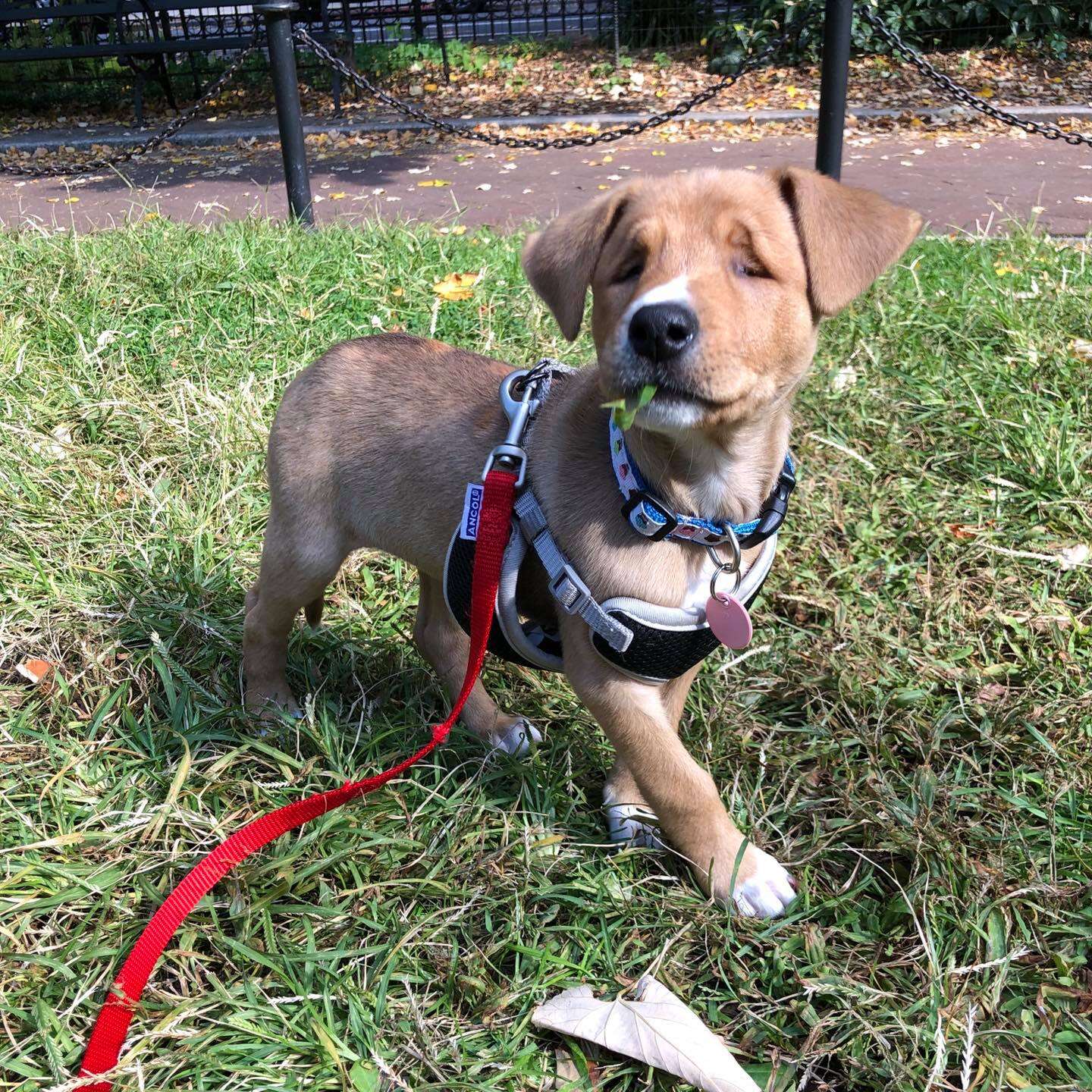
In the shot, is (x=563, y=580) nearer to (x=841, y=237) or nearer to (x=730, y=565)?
(x=730, y=565)

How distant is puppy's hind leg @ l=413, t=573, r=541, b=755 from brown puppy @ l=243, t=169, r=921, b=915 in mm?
377

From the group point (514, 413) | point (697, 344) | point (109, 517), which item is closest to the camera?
point (697, 344)

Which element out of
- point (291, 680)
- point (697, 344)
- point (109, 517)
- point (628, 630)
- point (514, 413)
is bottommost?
point (291, 680)

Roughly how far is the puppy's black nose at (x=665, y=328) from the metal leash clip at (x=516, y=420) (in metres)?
0.59

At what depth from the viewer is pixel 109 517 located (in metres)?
4.04

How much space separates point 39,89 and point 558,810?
655 inches

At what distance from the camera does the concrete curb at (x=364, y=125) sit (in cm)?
1161

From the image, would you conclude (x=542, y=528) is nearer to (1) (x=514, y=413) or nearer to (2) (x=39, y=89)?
(1) (x=514, y=413)

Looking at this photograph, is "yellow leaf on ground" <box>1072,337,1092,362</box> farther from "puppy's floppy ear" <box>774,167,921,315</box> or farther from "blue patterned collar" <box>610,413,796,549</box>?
"blue patterned collar" <box>610,413,796,549</box>

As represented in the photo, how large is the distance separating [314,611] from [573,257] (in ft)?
5.34

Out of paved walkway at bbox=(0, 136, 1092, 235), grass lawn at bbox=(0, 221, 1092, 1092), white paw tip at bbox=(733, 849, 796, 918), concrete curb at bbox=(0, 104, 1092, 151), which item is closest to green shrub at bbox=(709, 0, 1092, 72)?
concrete curb at bbox=(0, 104, 1092, 151)

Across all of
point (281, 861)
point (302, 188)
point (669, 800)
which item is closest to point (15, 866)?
point (281, 861)

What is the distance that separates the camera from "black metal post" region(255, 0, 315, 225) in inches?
252

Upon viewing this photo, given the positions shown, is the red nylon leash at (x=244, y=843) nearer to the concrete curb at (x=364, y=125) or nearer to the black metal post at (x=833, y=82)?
the black metal post at (x=833, y=82)
